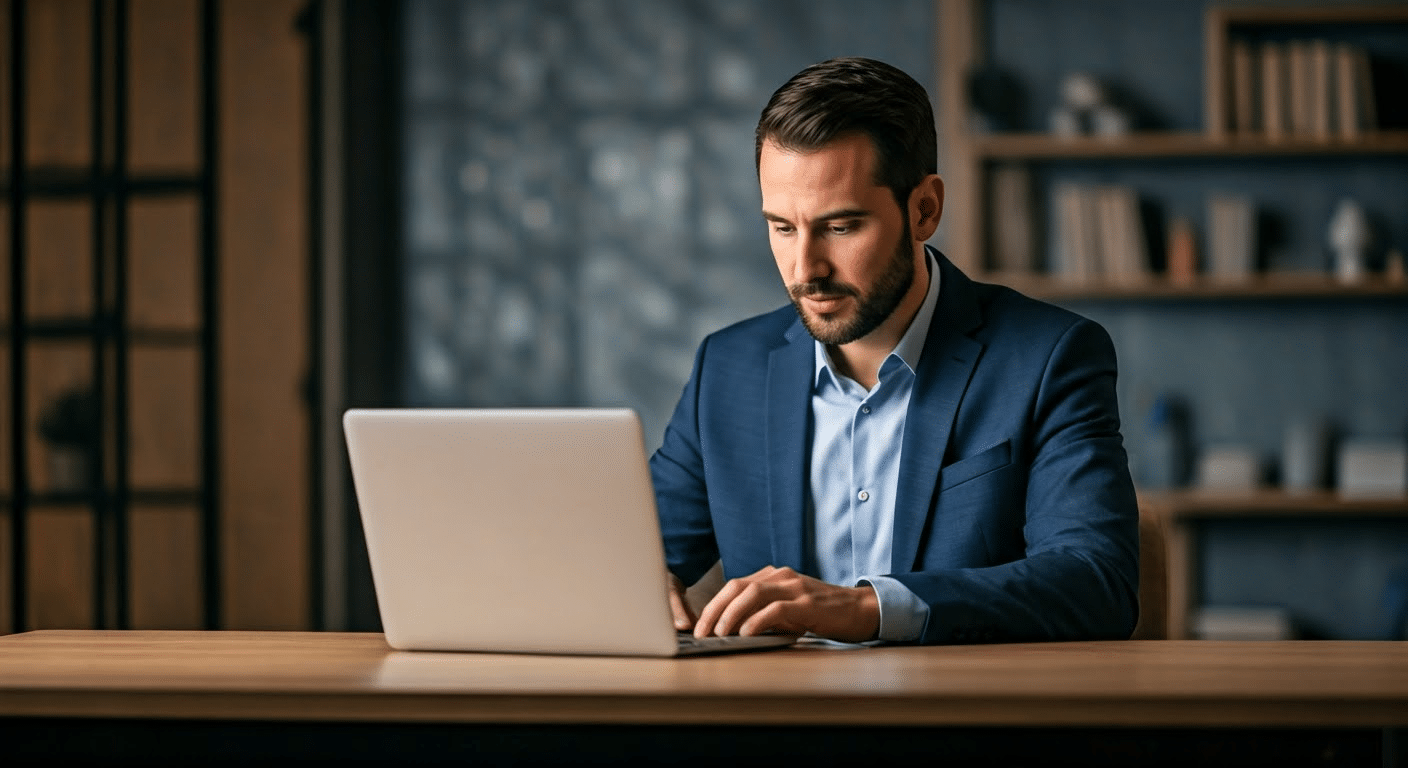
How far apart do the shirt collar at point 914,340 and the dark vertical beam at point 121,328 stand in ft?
8.67

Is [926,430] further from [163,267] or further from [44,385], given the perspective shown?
[44,385]

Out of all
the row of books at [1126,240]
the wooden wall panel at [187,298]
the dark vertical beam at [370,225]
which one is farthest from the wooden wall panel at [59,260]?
the row of books at [1126,240]

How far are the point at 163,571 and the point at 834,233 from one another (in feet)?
9.13

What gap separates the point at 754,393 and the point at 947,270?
30cm

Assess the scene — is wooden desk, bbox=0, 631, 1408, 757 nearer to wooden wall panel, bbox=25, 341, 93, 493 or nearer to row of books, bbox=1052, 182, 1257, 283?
wooden wall panel, bbox=25, 341, 93, 493

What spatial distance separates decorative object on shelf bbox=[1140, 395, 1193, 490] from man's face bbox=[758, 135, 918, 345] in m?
2.63

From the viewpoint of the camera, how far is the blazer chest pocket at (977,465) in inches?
73.0

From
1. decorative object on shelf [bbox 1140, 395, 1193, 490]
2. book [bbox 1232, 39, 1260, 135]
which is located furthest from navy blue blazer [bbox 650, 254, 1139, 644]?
A: book [bbox 1232, 39, 1260, 135]

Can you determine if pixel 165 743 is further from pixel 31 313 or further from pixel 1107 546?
pixel 31 313

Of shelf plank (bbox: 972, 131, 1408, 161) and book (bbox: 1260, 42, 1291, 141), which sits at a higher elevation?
book (bbox: 1260, 42, 1291, 141)

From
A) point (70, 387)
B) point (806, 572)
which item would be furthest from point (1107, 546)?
point (70, 387)

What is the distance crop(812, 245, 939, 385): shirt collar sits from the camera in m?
1.98

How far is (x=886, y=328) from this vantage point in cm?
201

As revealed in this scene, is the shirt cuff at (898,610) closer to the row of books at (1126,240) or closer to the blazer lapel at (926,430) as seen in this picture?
the blazer lapel at (926,430)
